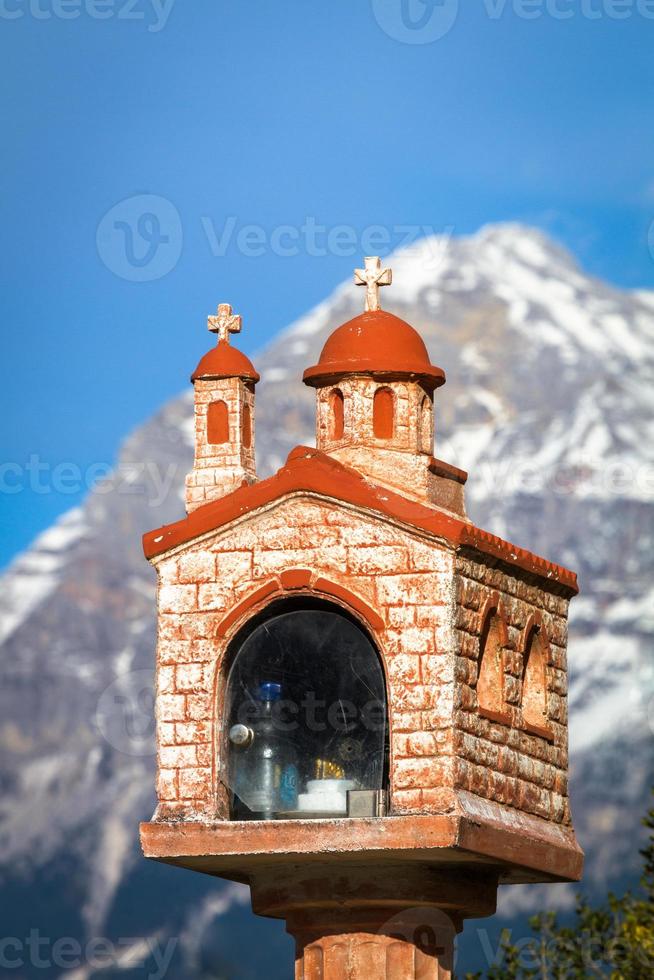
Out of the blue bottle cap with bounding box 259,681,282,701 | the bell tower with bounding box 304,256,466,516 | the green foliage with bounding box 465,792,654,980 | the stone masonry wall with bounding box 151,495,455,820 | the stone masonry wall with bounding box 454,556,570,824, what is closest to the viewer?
the stone masonry wall with bounding box 151,495,455,820

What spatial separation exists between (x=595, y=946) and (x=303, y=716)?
8.39 metres

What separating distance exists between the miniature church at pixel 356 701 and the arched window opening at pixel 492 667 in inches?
0.7

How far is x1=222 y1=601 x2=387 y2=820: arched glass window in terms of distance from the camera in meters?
19.9

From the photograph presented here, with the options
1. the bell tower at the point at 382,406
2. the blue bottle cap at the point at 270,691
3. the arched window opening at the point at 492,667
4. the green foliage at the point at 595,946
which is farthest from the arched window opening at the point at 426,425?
the green foliage at the point at 595,946

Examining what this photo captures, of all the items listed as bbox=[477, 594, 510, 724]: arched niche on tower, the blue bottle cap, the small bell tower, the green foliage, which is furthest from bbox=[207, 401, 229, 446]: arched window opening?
the green foliage

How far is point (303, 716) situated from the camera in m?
20.3

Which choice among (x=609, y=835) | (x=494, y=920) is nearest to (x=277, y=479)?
(x=494, y=920)

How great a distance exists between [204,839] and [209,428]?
3927mm

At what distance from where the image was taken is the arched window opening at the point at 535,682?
21.3 meters

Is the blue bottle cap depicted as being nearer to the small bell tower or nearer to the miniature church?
→ the miniature church

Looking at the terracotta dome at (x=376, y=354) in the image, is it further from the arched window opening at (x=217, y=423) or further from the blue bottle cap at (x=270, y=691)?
the blue bottle cap at (x=270, y=691)

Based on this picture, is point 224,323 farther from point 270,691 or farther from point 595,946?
point 595,946

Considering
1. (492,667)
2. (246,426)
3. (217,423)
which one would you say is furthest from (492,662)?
(217,423)

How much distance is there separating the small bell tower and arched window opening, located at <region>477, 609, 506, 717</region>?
8.33ft
